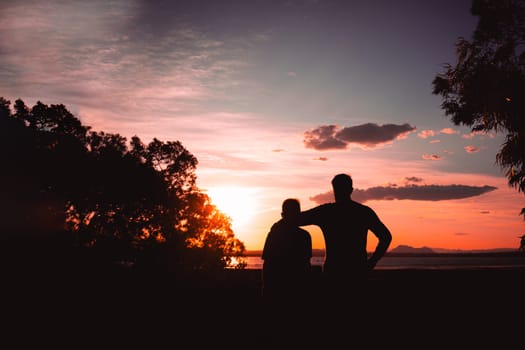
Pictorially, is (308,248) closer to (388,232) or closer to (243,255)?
(388,232)

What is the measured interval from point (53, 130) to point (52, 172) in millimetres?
3730

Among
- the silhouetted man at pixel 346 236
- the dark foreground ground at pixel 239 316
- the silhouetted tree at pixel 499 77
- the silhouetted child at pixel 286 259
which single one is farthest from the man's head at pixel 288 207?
the silhouetted tree at pixel 499 77

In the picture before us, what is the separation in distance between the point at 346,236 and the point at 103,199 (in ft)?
87.4

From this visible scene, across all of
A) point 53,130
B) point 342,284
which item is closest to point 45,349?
point 342,284

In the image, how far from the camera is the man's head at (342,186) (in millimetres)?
3449

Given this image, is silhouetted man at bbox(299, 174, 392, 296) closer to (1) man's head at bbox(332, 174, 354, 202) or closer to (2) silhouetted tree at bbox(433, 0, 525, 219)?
(1) man's head at bbox(332, 174, 354, 202)

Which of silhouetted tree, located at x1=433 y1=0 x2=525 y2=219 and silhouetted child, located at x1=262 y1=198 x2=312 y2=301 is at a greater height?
silhouetted tree, located at x1=433 y1=0 x2=525 y2=219

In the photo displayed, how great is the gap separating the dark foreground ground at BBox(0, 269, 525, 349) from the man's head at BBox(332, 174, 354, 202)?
93 centimetres

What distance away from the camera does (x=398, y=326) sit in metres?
7.49

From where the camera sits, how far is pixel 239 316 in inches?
329

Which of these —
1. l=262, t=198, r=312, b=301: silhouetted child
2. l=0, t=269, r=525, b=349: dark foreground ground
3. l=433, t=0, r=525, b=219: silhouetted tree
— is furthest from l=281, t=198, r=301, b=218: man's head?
l=433, t=0, r=525, b=219: silhouetted tree

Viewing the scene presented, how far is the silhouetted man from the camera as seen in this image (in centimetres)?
339

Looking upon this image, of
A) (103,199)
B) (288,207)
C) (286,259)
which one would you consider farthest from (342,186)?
(103,199)

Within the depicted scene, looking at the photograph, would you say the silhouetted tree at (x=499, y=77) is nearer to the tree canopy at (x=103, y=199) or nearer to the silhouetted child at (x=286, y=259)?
the silhouetted child at (x=286, y=259)
